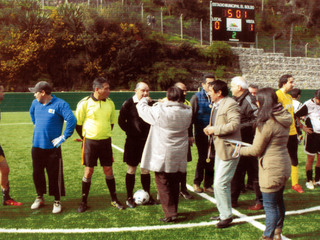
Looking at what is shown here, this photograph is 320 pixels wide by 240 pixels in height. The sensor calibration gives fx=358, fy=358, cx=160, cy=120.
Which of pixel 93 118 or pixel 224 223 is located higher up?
pixel 93 118

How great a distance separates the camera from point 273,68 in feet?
126

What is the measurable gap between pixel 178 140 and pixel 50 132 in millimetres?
1912

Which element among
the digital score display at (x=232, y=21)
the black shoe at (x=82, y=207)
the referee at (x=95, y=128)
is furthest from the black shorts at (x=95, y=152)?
the digital score display at (x=232, y=21)

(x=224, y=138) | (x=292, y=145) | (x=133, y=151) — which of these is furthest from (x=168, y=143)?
(x=292, y=145)

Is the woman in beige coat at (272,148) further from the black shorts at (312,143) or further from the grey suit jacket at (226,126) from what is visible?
the black shorts at (312,143)

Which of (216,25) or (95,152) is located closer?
(95,152)

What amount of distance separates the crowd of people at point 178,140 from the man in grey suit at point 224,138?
0.01 meters

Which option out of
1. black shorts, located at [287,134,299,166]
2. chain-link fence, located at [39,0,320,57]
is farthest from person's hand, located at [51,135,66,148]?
chain-link fence, located at [39,0,320,57]

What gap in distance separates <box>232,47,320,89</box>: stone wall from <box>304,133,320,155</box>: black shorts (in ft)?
103

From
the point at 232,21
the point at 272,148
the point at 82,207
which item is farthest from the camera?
the point at 232,21

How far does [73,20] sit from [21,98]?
520 inches

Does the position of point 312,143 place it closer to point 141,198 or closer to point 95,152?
point 141,198

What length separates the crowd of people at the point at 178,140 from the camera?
3979 mm

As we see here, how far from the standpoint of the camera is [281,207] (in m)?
4.11
